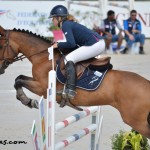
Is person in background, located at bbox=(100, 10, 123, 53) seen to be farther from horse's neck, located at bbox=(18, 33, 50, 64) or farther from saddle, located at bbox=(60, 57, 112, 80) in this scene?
saddle, located at bbox=(60, 57, 112, 80)

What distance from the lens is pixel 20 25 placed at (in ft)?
92.6

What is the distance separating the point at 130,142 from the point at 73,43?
4.80 ft

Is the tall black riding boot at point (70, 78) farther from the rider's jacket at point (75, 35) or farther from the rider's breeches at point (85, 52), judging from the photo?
the rider's jacket at point (75, 35)

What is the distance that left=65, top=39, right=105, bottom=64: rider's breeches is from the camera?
8820mm

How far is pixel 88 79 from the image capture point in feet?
28.7

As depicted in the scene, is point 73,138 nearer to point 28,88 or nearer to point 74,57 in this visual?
point 28,88

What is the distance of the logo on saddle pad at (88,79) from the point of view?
28.3ft

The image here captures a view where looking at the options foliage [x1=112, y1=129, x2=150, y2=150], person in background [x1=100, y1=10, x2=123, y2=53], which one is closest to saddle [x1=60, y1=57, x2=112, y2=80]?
foliage [x1=112, y1=129, x2=150, y2=150]

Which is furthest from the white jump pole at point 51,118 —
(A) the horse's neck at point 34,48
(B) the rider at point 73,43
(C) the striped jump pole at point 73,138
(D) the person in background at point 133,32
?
(D) the person in background at point 133,32

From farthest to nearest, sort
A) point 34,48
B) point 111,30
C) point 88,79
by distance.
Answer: point 111,30, point 34,48, point 88,79

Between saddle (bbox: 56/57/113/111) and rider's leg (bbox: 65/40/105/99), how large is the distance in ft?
0.33

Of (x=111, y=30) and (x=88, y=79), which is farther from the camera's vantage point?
(x=111, y=30)

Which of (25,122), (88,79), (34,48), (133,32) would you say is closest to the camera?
(88,79)

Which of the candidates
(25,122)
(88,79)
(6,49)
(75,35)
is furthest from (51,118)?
(25,122)
